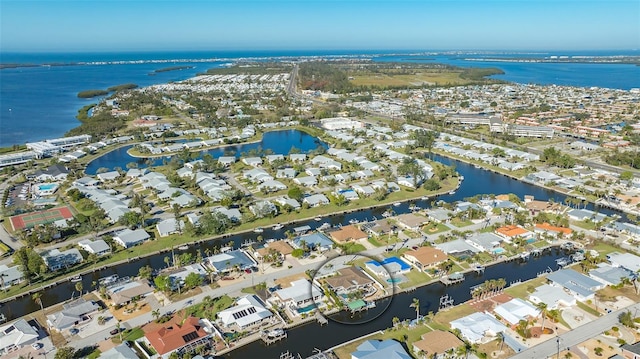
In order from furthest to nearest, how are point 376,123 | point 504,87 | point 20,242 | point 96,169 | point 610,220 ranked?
point 504,87 < point 376,123 < point 96,169 < point 610,220 < point 20,242

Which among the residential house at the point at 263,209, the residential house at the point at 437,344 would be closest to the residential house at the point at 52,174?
the residential house at the point at 263,209

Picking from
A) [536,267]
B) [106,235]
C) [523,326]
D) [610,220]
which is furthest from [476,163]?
[106,235]

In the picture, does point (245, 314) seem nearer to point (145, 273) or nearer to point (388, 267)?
point (145, 273)

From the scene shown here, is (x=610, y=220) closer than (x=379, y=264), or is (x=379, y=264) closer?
(x=379, y=264)

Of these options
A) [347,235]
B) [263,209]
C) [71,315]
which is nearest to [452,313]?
[347,235]

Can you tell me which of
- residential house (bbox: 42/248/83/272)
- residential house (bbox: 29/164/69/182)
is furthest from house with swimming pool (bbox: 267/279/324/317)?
residential house (bbox: 29/164/69/182)

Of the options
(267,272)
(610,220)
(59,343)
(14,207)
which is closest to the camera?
(59,343)

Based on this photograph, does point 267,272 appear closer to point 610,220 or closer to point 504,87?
point 610,220
